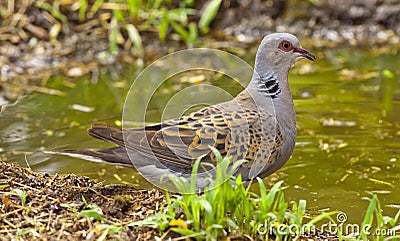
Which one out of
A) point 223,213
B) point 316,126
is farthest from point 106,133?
point 316,126

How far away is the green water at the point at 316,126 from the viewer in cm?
542

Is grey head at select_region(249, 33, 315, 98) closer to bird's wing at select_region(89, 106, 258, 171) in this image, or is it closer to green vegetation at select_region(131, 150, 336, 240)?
bird's wing at select_region(89, 106, 258, 171)

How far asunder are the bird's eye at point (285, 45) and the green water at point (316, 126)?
107cm

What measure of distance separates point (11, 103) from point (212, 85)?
219 centimetres

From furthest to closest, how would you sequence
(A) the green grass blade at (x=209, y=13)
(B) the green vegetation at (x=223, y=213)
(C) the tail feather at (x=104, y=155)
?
(A) the green grass blade at (x=209, y=13) < (C) the tail feather at (x=104, y=155) < (B) the green vegetation at (x=223, y=213)

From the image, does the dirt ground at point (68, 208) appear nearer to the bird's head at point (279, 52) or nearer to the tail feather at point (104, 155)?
the tail feather at point (104, 155)

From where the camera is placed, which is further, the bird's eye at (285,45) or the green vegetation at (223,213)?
the bird's eye at (285,45)

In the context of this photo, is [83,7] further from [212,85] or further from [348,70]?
[348,70]

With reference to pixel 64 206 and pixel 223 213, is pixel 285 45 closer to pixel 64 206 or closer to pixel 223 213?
pixel 223 213

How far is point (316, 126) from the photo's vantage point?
666cm

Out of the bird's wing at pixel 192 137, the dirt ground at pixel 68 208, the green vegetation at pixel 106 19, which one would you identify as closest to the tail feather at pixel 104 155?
the bird's wing at pixel 192 137
